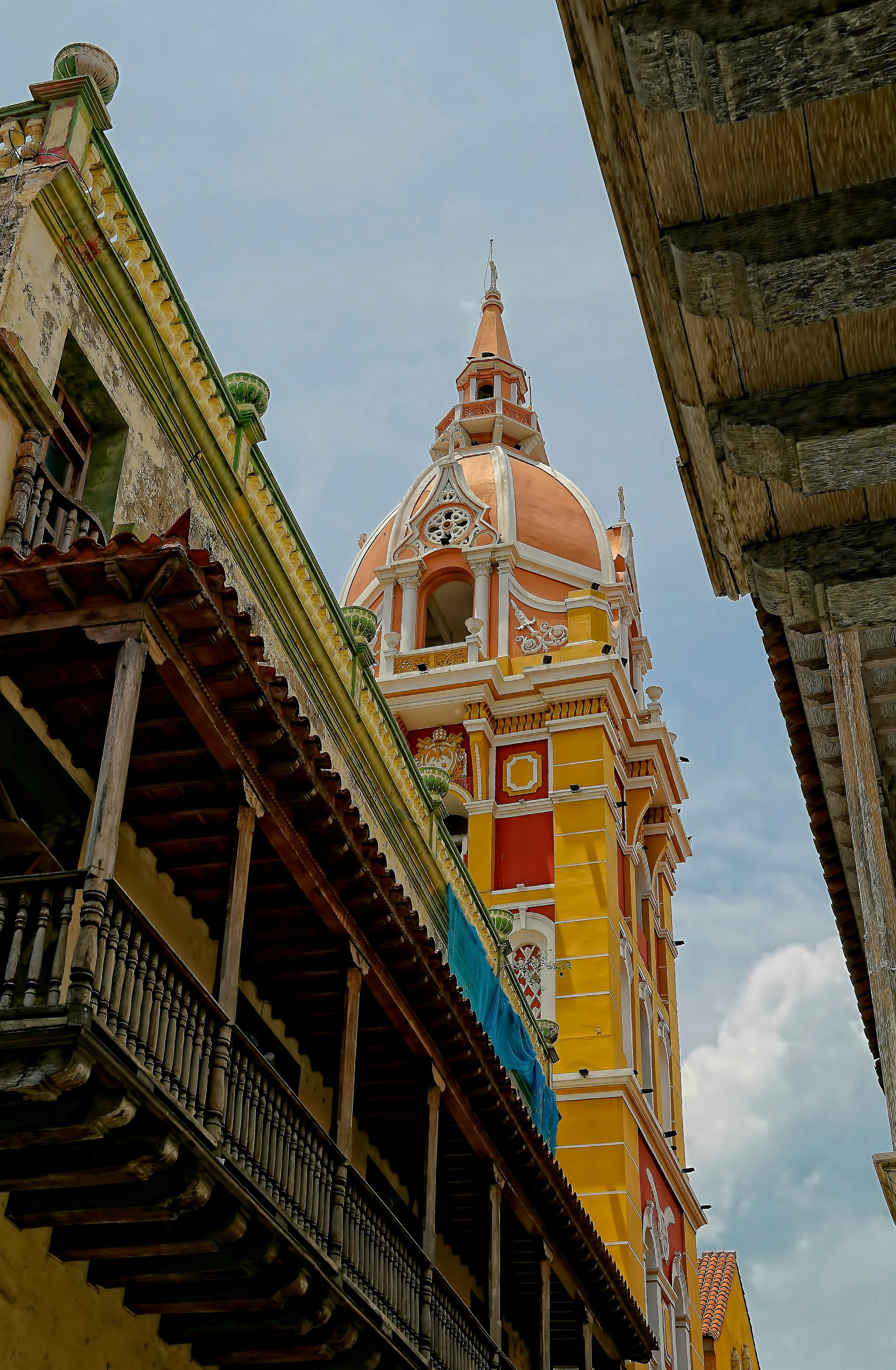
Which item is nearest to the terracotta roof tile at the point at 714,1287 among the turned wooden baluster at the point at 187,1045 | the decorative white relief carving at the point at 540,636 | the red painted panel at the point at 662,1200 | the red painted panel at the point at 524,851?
the red painted panel at the point at 662,1200

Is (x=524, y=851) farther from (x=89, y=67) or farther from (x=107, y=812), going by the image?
(x=107, y=812)

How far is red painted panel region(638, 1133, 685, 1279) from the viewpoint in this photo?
2403cm

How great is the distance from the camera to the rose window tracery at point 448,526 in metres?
30.8

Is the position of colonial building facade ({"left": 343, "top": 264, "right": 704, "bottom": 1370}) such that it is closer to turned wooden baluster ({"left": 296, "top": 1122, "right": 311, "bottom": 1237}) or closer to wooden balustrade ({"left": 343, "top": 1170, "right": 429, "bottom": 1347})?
wooden balustrade ({"left": 343, "top": 1170, "right": 429, "bottom": 1347})

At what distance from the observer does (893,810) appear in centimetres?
877

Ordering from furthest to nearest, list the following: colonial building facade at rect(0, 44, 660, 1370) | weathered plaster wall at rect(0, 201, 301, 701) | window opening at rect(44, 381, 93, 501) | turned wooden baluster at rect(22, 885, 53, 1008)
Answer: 1. window opening at rect(44, 381, 93, 501)
2. weathered plaster wall at rect(0, 201, 301, 701)
3. colonial building facade at rect(0, 44, 660, 1370)
4. turned wooden baluster at rect(22, 885, 53, 1008)

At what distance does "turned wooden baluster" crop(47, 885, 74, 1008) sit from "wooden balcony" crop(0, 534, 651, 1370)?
0.6 inches

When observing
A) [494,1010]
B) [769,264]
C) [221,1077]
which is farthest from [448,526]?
[769,264]

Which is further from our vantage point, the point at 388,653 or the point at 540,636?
the point at 540,636

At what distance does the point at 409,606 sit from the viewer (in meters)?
29.9

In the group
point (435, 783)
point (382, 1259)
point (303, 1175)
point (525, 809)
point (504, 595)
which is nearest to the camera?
point (303, 1175)

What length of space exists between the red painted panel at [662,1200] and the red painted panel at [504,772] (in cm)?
603

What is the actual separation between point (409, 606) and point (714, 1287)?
15.8 metres

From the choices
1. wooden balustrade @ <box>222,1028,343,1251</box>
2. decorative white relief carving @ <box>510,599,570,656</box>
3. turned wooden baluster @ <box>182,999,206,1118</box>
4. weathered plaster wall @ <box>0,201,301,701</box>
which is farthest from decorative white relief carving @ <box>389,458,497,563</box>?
turned wooden baluster @ <box>182,999,206,1118</box>
